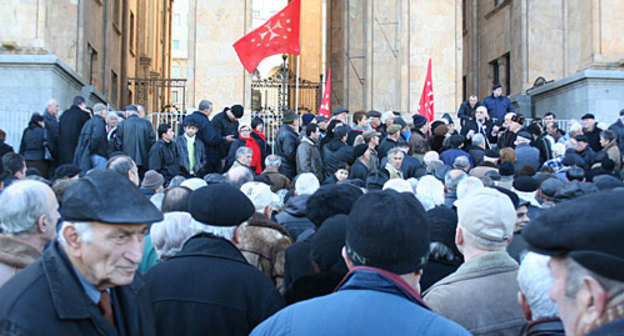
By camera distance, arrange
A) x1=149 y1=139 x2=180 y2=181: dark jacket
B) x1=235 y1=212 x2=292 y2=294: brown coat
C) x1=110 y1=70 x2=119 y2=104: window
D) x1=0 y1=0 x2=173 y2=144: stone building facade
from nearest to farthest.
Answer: x1=235 y1=212 x2=292 y2=294: brown coat
x1=149 y1=139 x2=180 y2=181: dark jacket
x1=0 y1=0 x2=173 y2=144: stone building facade
x1=110 y1=70 x2=119 y2=104: window

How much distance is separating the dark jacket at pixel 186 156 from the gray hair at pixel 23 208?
30.6 feet

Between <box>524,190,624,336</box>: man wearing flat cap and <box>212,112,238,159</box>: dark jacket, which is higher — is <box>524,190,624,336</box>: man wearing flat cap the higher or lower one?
the lower one

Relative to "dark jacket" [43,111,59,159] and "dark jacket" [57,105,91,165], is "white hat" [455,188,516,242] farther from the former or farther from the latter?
"dark jacket" [43,111,59,159]

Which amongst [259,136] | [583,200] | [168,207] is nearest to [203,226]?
[168,207]

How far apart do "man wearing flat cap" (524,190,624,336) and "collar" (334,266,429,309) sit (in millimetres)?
667

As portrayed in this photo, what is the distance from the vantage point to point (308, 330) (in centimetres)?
262

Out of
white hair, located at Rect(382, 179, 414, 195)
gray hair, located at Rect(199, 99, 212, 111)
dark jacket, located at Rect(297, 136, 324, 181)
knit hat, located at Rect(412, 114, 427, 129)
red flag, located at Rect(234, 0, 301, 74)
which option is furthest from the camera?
red flag, located at Rect(234, 0, 301, 74)

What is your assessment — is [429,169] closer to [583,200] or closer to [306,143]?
[306,143]

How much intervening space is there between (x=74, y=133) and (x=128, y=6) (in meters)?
18.6

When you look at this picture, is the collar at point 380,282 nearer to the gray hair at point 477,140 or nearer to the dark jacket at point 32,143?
the gray hair at point 477,140

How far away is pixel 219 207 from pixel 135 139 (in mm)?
9754

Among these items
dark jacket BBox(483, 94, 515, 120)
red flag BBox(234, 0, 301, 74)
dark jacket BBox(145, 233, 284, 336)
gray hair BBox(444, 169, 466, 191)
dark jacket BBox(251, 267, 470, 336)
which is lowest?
dark jacket BBox(145, 233, 284, 336)

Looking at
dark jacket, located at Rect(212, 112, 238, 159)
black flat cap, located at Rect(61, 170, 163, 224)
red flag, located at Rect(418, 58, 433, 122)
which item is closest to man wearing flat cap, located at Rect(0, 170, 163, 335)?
black flat cap, located at Rect(61, 170, 163, 224)

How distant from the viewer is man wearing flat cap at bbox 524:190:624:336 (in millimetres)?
1982
